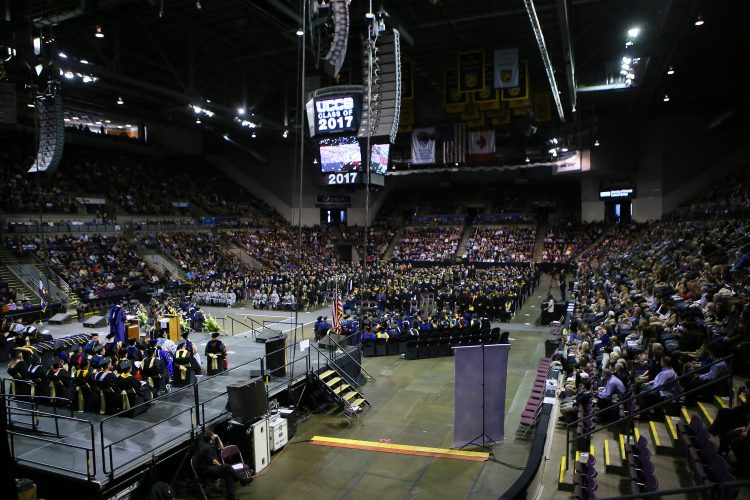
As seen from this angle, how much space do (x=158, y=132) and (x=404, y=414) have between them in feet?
140

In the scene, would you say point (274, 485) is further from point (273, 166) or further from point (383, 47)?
point (273, 166)

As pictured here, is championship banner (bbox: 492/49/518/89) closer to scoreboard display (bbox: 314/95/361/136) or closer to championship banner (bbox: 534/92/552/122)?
scoreboard display (bbox: 314/95/361/136)

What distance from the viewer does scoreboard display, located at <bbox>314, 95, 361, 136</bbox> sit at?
15.9m

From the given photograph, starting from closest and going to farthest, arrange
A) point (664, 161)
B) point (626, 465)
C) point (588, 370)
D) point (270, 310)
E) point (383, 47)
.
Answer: point (626, 465), point (588, 370), point (383, 47), point (270, 310), point (664, 161)

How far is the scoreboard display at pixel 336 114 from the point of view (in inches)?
626

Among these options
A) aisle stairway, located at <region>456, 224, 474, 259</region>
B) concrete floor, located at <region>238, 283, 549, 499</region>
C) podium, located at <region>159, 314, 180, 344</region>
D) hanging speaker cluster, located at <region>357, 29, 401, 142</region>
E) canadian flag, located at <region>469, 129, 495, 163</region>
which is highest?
canadian flag, located at <region>469, 129, 495, 163</region>

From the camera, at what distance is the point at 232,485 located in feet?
27.6

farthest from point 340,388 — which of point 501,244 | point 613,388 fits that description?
point 501,244

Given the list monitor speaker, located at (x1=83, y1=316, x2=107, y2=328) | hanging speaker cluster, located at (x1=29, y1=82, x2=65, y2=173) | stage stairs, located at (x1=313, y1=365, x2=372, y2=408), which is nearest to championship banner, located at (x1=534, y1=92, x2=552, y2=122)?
stage stairs, located at (x1=313, y1=365, x2=372, y2=408)

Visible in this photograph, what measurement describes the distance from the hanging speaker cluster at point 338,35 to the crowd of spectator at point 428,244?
106 feet

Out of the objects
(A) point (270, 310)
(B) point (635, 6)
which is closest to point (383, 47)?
(B) point (635, 6)

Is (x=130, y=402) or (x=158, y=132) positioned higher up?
(x=158, y=132)

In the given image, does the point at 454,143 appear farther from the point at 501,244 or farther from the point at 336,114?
the point at 336,114

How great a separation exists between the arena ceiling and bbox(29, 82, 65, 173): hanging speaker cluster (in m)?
2.16
